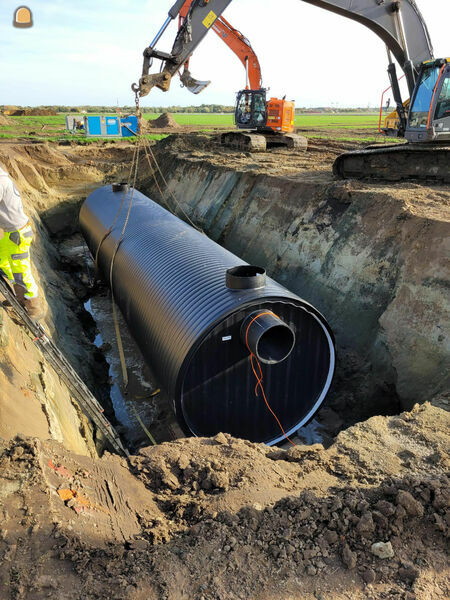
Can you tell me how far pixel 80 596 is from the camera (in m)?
2.85

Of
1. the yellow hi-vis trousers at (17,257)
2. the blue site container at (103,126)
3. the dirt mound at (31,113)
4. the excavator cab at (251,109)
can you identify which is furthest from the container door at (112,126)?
the dirt mound at (31,113)

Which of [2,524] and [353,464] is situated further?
[353,464]

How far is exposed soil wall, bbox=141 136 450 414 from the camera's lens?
7.14 metres

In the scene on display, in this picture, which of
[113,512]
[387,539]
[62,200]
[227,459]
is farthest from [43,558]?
[62,200]

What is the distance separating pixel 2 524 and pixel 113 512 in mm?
889

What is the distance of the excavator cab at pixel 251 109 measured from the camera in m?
19.9

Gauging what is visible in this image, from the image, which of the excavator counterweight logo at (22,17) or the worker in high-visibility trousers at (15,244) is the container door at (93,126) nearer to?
the excavator counterweight logo at (22,17)

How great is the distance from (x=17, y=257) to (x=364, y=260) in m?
6.43

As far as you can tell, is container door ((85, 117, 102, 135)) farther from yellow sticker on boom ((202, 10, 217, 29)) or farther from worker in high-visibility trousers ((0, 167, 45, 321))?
worker in high-visibility trousers ((0, 167, 45, 321))

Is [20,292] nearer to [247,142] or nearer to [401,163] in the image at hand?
[401,163]

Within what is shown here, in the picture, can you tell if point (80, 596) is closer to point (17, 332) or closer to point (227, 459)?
point (227, 459)

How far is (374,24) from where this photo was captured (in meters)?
12.0

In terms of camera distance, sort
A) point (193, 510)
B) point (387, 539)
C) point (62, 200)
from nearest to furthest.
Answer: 1. point (387, 539)
2. point (193, 510)
3. point (62, 200)

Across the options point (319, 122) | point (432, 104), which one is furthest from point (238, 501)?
point (319, 122)
